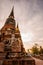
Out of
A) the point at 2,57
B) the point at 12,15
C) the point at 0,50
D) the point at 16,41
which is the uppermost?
the point at 12,15

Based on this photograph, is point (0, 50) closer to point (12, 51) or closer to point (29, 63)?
point (12, 51)

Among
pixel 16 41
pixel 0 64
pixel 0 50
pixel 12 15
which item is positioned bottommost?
pixel 0 64

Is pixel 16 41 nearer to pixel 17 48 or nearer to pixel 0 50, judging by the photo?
pixel 17 48

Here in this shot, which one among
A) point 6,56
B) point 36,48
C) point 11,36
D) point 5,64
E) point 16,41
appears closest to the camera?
point 5,64

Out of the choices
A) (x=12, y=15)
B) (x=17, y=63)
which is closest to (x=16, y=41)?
(x=17, y=63)

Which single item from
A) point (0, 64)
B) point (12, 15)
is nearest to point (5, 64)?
point (0, 64)

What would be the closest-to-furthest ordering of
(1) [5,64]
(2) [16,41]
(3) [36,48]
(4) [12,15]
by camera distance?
(1) [5,64] < (2) [16,41] < (4) [12,15] < (3) [36,48]

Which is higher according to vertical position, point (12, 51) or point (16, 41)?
point (16, 41)

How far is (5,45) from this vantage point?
7875 mm

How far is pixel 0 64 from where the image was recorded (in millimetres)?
6828

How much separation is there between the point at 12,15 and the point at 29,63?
631 centimetres

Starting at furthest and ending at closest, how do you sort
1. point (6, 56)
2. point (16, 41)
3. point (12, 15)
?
point (12, 15), point (16, 41), point (6, 56)

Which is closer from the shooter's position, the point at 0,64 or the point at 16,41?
the point at 0,64

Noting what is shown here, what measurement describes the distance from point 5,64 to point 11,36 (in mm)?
2727
